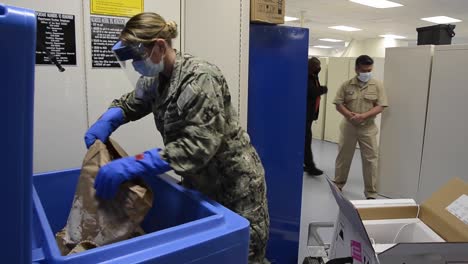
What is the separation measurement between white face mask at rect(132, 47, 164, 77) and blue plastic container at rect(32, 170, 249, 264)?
35 cm

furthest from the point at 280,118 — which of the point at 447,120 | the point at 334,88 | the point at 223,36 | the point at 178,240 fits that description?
the point at 334,88

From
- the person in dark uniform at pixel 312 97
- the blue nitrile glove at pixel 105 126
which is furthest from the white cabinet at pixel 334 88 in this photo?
the blue nitrile glove at pixel 105 126

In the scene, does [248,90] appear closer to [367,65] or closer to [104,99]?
[104,99]

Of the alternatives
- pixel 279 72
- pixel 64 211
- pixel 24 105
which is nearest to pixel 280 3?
pixel 279 72

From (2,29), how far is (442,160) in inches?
127

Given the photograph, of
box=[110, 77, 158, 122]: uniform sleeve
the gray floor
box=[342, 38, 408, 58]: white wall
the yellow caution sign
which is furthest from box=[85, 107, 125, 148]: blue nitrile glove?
box=[342, 38, 408, 58]: white wall

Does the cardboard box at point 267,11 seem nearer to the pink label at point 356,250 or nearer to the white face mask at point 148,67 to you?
the white face mask at point 148,67

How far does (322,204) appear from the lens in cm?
339

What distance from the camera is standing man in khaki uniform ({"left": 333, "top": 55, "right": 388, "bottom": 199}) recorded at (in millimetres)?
3477

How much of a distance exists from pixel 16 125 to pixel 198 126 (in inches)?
23.9

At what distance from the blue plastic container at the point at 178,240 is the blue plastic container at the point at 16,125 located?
9.6 inches

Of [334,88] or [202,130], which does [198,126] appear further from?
[334,88]

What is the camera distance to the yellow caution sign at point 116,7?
158 centimetres

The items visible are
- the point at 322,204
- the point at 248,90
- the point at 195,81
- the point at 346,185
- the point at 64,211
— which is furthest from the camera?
the point at 346,185
